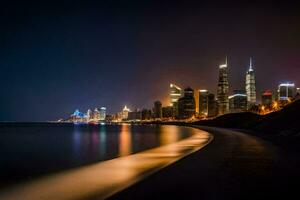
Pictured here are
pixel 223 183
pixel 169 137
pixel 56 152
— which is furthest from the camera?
pixel 169 137

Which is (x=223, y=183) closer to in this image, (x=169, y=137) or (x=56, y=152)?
(x=56, y=152)

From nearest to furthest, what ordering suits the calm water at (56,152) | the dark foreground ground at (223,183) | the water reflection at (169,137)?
1. the dark foreground ground at (223,183)
2. the calm water at (56,152)
3. the water reflection at (169,137)

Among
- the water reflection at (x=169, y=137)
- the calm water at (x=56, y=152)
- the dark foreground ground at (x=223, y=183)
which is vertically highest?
the dark foreground ground at (x=223, y=183)

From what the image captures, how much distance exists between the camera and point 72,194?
538 inches

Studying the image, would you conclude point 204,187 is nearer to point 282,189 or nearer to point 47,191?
point 282,189

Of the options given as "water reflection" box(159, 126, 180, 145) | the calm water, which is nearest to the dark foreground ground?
the calm water

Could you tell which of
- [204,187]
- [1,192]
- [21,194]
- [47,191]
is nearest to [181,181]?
[204,187]

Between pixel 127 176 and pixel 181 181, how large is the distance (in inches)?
165

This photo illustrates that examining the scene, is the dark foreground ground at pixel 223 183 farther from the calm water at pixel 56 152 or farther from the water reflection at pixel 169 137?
the water reflection at pixel 169 137

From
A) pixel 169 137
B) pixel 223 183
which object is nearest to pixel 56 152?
pixel 169 137

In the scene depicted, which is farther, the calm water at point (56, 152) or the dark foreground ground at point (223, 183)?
the calm water at point (56, 152)

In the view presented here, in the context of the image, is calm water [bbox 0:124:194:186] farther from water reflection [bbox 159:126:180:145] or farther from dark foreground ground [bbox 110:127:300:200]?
dark foreground ground [bbox 110:127:300:200]

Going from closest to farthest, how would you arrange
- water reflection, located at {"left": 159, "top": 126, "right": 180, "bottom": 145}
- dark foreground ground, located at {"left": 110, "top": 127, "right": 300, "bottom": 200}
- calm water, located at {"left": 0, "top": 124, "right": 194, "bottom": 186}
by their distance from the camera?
dark foreground ground, located at {"left": 110, "top": 127, "right": 300, "bottom": 200}, calm water, located at {"left": 0, "top": 124, "right": 194, "bottom": 186}, water reflection, located at {"left": 159, "top": 126, "right": 180, "bottom": 145}

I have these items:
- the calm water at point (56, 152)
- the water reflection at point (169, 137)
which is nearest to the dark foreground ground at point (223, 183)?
the calm water at point (56, 152)
